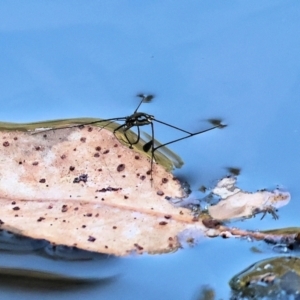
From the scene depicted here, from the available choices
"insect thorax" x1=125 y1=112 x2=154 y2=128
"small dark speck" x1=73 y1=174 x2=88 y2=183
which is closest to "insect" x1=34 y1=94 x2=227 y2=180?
"insect thorax" x1=125 y1=112 x2=154 y2=128

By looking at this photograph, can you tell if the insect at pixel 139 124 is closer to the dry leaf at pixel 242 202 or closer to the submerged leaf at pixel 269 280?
the dry leaf at pixel 242 202

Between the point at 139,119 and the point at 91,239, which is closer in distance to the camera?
the point at 91,239

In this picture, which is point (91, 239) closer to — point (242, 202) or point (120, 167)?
point (120, 167)

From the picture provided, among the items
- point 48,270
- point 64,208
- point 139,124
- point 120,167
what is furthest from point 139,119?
point 48,270

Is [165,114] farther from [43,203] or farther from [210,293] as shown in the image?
[210,293]

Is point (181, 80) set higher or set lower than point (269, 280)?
higher

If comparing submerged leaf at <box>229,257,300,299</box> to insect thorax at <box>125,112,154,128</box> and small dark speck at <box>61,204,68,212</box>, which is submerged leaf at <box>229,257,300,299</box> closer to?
small dark speck at <box>61,204,68,212</box>

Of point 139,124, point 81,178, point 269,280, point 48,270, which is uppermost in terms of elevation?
point 139,124

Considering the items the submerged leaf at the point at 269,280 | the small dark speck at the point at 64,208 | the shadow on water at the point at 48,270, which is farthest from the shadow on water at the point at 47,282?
the submerged leaf at the point at 269,280
